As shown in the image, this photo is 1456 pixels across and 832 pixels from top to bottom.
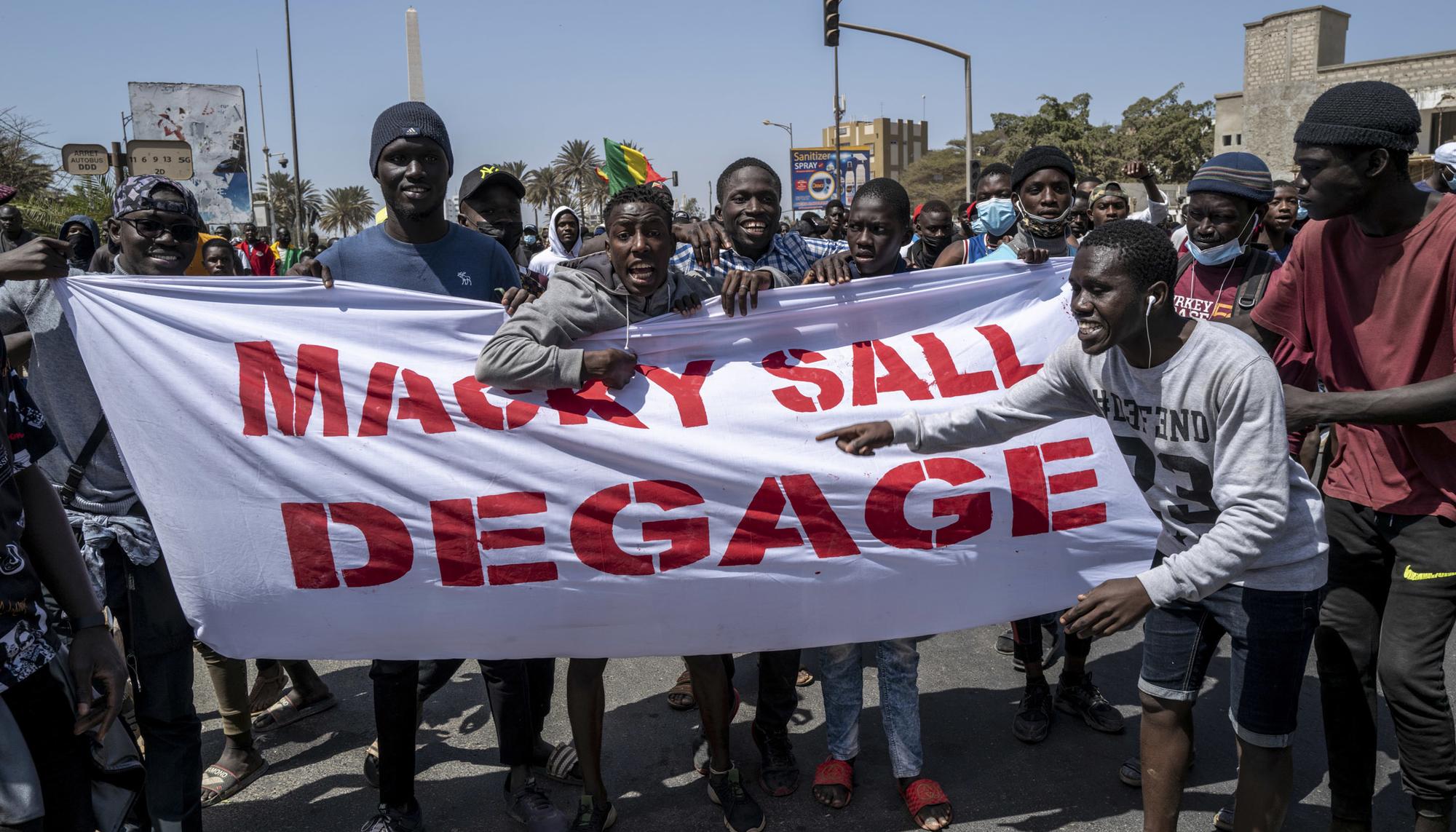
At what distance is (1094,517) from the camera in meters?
3.46

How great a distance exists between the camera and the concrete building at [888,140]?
4702 inches

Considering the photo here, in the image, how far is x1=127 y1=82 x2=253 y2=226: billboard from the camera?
29000 mm

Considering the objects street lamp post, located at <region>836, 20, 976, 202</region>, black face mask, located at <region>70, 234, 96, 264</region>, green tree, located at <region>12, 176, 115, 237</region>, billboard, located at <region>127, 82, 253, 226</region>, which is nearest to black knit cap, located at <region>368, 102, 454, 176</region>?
black face mask, located at <region>70, 234, 96, 264</region>

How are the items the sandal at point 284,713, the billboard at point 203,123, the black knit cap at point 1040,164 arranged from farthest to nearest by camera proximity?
the billboard at point 203,123
the black knit cap at point 1040,164
the sandal at point 284,713

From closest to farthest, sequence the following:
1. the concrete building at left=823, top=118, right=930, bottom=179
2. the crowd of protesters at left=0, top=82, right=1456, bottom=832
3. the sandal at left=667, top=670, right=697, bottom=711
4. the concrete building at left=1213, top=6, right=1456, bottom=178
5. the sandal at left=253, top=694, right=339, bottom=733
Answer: the crowd of protesters at left=0, top=82, right=1456, bottom=832 < the sandal at left=253, top=694, right=339, bottom=733 < the sandal at left=667, top=670, right=697, bottom=711 < the concrete building at left=1213, top=6, right=1456, bottom=178 < the concrete building at left=823, top=118, right=930, bottom=179

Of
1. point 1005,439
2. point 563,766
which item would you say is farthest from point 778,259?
point 563,766

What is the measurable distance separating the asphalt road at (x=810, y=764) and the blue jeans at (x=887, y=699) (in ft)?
0.62

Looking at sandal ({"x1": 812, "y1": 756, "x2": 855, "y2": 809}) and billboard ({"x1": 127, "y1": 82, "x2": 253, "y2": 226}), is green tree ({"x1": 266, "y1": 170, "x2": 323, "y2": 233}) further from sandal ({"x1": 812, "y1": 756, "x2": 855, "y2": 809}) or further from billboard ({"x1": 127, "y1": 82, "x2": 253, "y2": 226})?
sandal ({"x1": 812, "y1": 756, "x2": 855, "y2": 809})

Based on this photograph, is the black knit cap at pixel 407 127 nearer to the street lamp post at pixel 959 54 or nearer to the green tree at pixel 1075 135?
the street lamp post at pixel 959 54

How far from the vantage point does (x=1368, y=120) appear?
108 inches

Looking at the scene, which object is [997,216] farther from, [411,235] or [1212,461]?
[411,235]

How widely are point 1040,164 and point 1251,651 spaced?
8.43 feet

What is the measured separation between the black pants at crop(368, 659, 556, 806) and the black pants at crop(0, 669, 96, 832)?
121cm

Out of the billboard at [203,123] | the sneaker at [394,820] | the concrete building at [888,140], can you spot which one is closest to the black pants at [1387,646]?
the sneaker at [394,820]
